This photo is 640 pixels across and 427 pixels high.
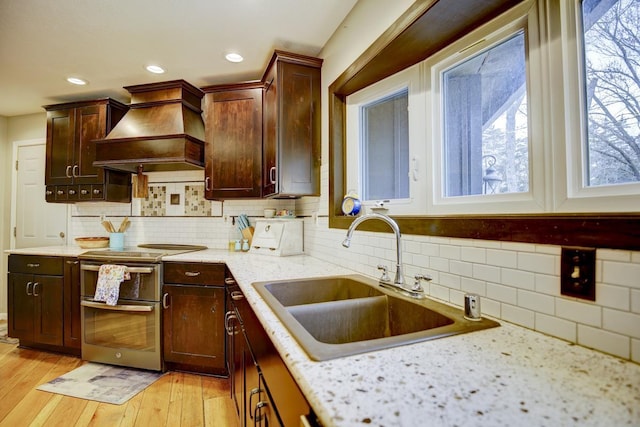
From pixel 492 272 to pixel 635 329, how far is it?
1.07 feet

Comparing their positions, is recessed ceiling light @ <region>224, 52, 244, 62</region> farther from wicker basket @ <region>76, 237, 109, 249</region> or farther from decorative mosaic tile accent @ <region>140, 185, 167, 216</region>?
wicker basket @ <region>76, 237, 109, 249</region>

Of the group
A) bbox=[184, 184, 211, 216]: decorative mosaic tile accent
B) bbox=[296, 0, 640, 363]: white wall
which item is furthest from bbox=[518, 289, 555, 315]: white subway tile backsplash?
bbox=[184, 184, 211, 216]: decorative mosaic tile accent

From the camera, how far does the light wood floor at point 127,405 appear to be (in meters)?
1.74

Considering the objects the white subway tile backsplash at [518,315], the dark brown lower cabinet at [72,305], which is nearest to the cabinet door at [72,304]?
the dark brown lower cabinet at [72,305]

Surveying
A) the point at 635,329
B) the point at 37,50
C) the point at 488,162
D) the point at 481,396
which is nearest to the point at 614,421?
the point at 481,396

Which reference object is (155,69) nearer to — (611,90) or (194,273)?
(194,273)

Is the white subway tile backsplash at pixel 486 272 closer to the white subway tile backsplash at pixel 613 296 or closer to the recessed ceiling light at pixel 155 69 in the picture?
the white subway tile backsplash at pixel 613 296

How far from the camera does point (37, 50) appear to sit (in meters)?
2.11

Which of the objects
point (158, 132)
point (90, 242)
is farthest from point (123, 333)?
point (158, 132)

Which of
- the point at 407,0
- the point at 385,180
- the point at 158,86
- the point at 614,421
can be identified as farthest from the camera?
the point at 158,86

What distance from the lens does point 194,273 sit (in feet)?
7.18

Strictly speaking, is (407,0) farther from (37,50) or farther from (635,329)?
(37,50)

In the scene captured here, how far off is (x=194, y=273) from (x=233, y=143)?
3.62ft

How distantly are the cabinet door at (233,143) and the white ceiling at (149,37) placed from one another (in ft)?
0.91
